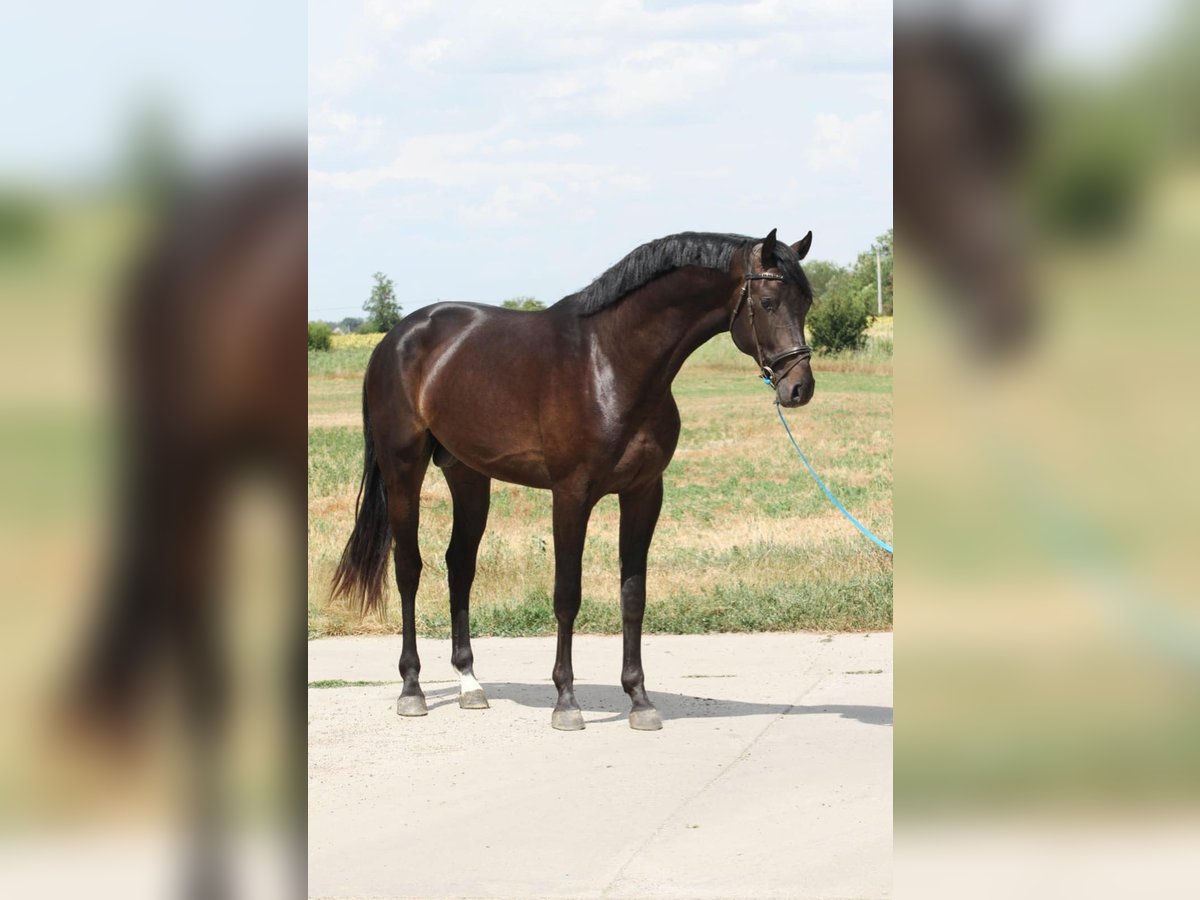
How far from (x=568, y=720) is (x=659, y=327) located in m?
1.91

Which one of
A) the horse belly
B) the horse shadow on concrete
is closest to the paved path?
the horse shadow on concrete

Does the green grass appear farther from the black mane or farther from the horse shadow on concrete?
the black mane

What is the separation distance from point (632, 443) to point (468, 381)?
3.29ft

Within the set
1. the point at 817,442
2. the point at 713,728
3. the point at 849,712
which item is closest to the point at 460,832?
the point at 713,728

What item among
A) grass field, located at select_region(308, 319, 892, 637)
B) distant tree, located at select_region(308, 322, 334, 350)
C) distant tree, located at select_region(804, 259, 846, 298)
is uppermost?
distant tree, located at select_region(804, 259, 846, 298)

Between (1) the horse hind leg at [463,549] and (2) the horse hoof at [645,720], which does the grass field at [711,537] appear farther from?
(2) the horse hoof at [645,720]

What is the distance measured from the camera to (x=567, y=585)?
21.8 feet

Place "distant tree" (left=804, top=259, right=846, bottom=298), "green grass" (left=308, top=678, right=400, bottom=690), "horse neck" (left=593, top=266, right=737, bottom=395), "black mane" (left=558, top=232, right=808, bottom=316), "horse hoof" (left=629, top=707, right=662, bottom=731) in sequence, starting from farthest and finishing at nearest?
"distant tree" (left=804, top=259, right=846, bottom=298)
"green grass" (left=308, top=678, right=400, bottom=690)
"horse hoof" (left=629, top=707, right=662, bottom=731)
"horse neck" (left=593, top=266, right=737, bottom=395)
"black mane" (left=558, top=232, right=808, bottom=316)

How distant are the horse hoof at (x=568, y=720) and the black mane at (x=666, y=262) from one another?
6.27 ft

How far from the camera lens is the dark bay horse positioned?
605cm

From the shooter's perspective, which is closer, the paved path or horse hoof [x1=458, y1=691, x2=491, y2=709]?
the paved path

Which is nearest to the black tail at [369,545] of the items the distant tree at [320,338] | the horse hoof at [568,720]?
the horse hoof at [568,720]
